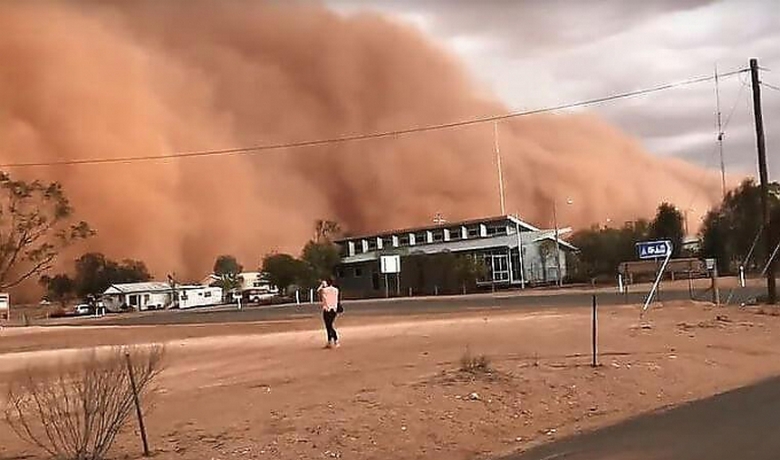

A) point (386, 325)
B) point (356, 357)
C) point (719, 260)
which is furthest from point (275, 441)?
point (719, 260)

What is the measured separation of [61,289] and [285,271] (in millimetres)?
23582

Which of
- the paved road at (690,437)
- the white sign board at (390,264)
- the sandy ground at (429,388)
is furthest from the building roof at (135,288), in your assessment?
the paved road at (690,437)

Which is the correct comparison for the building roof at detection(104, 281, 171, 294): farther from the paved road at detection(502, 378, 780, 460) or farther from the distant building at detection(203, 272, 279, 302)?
the paved road at detection(502, 378, 780, 460)

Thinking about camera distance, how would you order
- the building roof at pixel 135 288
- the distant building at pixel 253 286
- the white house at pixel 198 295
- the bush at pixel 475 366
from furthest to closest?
the building roof at pixel 135 288 → the white house at pixel 198 295 → the distant building at pixel 253 286 → the bush at pixel 475 366

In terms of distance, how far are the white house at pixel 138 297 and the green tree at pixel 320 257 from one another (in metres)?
12.8

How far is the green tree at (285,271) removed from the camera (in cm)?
5725

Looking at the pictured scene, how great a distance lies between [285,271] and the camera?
5756 centimetres

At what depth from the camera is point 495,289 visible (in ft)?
168

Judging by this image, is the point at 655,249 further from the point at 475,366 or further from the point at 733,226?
the point at 733,226

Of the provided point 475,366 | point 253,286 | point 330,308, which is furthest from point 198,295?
Result: point 475,366

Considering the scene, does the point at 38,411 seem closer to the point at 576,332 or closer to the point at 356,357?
the point at 356,357

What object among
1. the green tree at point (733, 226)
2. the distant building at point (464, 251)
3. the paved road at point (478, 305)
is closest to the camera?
the paved road at point (478, 305)

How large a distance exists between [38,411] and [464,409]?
335cm

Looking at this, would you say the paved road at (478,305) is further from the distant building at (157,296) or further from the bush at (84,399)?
the distant building at (157,296)
